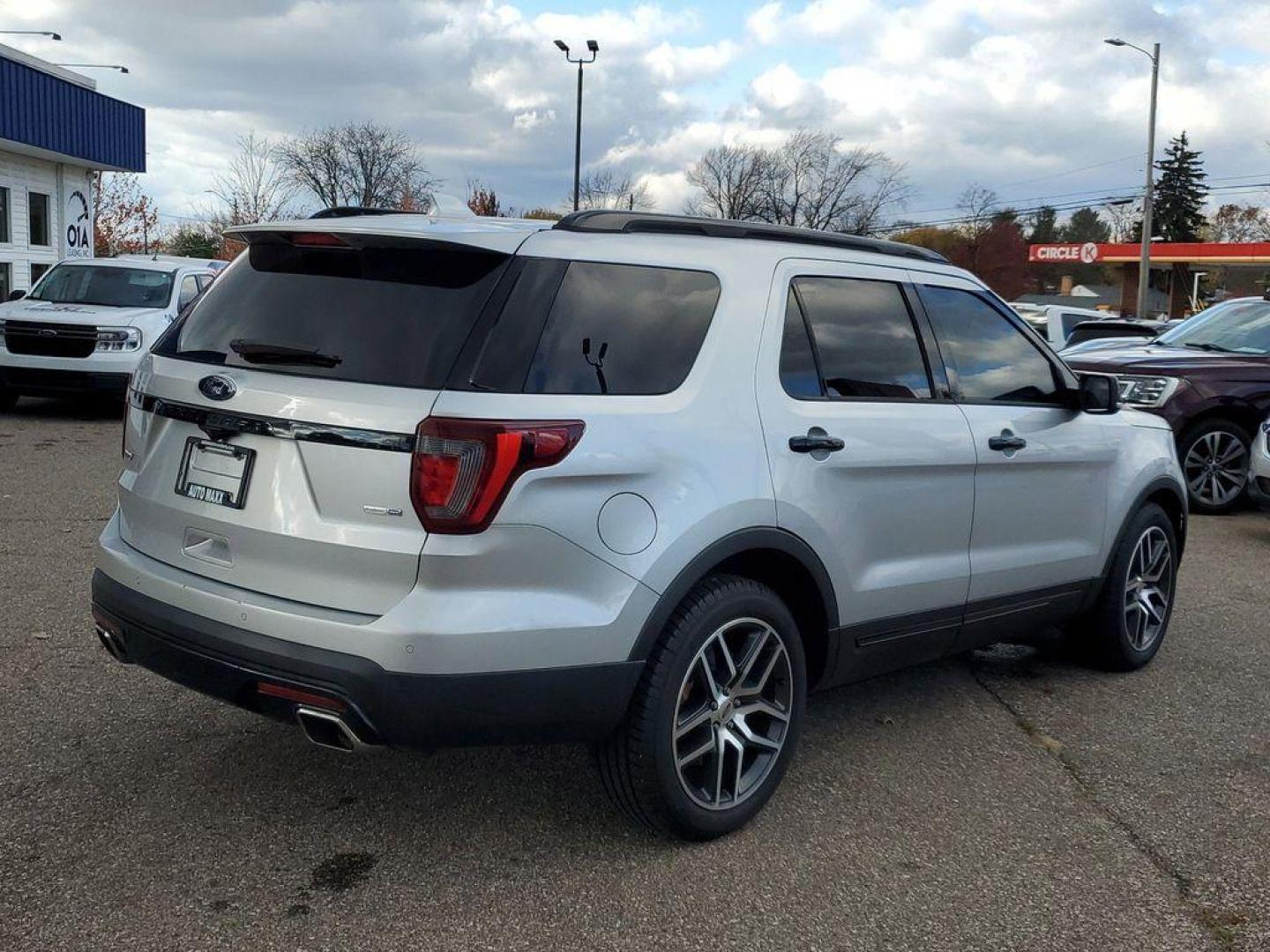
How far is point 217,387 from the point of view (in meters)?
3.30

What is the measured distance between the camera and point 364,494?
3.01 metres

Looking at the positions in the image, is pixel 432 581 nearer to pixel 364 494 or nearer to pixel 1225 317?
pixel 364 494

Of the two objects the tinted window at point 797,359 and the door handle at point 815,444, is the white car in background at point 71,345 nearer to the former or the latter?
the tinted window at point 797,359

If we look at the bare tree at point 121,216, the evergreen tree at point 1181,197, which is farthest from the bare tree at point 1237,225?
the bare tree at point 121,216

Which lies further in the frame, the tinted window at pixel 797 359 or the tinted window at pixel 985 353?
the tinted window at pixel 985 353

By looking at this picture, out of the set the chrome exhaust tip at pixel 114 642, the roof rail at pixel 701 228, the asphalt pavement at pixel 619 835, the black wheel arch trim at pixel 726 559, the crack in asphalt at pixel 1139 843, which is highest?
the roof rail at pixel 701 228

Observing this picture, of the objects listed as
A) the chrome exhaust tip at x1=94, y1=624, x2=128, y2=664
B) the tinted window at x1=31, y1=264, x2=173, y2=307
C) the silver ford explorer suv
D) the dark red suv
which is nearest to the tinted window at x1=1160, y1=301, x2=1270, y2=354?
the dark red suv

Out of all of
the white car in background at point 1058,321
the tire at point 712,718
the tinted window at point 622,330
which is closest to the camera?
the tinted window at point 622,330

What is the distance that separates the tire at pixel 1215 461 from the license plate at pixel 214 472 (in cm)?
869

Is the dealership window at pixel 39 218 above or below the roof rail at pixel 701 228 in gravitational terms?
above

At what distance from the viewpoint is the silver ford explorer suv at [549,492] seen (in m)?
3.00

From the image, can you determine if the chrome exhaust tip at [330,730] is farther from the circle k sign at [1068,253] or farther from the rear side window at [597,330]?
the circle k sign at [1068,253]

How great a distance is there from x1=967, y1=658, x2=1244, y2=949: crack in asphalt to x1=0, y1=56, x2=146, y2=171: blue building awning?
71.5 ft

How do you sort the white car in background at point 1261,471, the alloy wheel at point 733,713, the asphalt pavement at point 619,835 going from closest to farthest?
1. the asphalt pavement at point 619,835
2. the alloy wheel at point 733,713
3. the white car in background at point 1261,471
